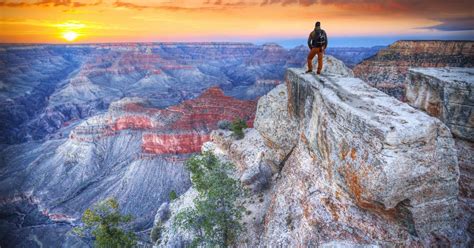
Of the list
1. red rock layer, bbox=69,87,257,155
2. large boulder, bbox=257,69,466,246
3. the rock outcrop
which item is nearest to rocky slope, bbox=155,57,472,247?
large boulder, bbox=257,69,466,246

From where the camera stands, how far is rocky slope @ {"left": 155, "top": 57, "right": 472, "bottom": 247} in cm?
968

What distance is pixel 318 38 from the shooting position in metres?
16.6

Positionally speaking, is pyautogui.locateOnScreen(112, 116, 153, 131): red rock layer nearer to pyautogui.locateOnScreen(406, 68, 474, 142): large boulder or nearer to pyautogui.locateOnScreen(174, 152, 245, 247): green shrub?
pyautogui.locateOnScreen(174, 152, 245, 247): green shrub

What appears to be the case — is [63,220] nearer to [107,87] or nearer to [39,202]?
[39,202]

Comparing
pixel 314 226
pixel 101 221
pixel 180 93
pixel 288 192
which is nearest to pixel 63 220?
pixel 101 221

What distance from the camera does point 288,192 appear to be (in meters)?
16.3

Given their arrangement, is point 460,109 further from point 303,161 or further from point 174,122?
point 174,122

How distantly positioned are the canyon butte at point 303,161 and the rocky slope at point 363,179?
0.05 meters

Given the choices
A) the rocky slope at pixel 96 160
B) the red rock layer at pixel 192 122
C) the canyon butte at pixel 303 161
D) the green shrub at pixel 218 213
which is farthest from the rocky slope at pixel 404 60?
the green shrub at pixel 218 213

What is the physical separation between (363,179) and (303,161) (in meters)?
5.72

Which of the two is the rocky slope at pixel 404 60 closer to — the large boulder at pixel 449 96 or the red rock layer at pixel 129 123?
the large boulder at pixel 449 96

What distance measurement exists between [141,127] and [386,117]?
199 ft

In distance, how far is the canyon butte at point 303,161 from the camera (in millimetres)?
10086

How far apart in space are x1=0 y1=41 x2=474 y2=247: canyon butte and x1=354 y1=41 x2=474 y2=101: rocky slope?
11.0 inches
